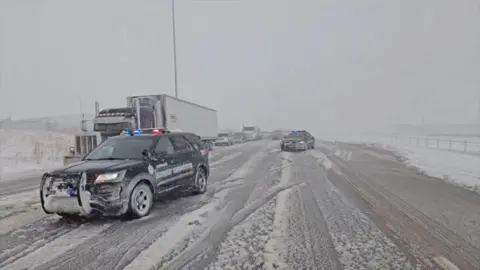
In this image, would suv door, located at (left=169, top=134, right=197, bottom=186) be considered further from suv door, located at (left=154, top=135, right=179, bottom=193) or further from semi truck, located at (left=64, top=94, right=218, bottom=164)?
semi truck, located at (left=64, top=94, right=218, bottom=164)

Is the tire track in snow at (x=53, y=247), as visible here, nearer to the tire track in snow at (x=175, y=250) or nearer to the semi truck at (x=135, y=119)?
the tire track in snow at (x=175, y=250)

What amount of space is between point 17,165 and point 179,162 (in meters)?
14.5

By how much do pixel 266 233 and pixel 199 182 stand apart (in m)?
3.80

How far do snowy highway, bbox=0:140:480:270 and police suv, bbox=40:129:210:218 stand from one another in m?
0.35

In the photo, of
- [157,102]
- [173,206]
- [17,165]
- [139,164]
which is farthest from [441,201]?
[17,165]

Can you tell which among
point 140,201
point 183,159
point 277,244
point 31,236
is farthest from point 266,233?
point 31,236

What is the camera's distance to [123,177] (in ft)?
20.3

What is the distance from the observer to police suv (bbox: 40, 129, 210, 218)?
235 inches

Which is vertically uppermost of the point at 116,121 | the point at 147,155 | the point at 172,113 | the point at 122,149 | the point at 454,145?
the point at 172,113

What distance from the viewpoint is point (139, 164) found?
6.69 meters

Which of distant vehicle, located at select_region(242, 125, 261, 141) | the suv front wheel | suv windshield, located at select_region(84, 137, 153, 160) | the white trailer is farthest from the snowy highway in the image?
distant vehicle, located at select_region(242, 125, 261, 141)

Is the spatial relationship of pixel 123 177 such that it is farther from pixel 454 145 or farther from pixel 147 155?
pixel 454 145

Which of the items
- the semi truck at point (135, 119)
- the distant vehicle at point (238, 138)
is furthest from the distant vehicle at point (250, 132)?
the semi truck at point (135, 119)

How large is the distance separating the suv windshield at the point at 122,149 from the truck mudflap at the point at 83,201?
1.22m
